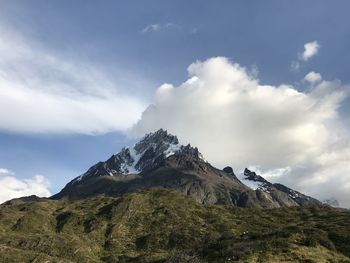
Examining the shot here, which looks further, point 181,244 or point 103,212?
point 103,212

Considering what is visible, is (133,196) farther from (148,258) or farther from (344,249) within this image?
(344,249)

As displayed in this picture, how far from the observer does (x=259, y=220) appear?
359ft

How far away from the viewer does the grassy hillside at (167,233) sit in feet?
194

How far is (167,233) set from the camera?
313ft

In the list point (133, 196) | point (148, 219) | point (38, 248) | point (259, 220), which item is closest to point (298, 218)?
point (259, 220)

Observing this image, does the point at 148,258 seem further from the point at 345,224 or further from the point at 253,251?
the point at 345,224

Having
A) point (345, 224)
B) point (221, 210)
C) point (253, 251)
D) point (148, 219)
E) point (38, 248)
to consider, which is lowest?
point (253, 251)

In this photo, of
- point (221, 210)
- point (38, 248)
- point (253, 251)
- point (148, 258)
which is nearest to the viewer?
point (253, 251)

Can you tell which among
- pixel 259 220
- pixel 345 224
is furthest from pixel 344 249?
pixel 259 220

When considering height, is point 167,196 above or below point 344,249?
above

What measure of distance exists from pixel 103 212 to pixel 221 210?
3183cm

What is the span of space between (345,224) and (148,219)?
4446 centimetres

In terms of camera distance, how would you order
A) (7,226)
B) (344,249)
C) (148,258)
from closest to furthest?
(344,249) < (148,258) < (7,226)

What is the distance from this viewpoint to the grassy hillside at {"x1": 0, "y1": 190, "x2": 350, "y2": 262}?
5928 cm
